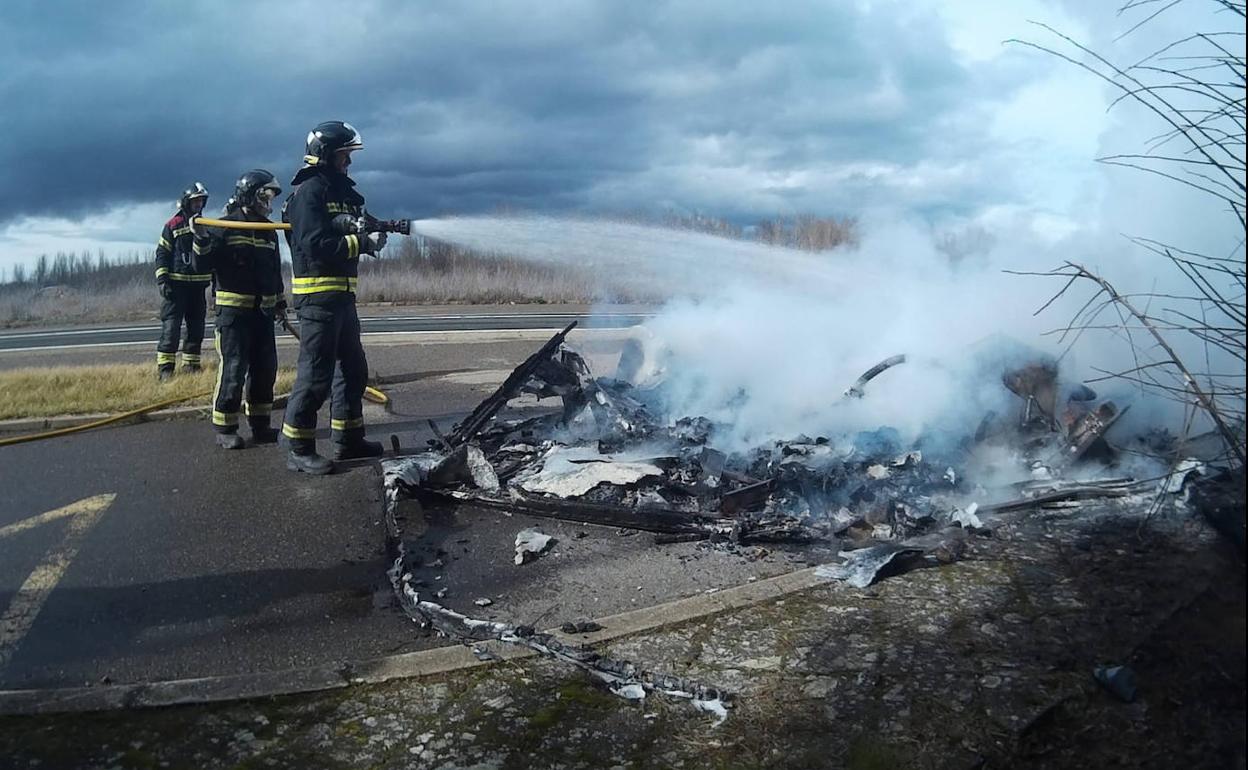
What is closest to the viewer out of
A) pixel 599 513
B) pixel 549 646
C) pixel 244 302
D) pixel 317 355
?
pixel 549 646

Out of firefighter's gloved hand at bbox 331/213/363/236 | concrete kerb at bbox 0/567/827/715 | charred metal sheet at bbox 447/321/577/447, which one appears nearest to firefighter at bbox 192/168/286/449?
firefighter's gloved hand at bbox 331/213/363/236

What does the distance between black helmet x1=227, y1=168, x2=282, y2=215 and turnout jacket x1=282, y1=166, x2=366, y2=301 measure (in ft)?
3.59

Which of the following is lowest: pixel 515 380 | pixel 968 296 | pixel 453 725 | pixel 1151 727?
pixel 453 725

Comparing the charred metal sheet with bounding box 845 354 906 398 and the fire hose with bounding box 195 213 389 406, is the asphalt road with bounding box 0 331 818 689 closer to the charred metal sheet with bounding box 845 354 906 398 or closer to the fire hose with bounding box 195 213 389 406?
the fire hose with bounding box 195 213 389 406

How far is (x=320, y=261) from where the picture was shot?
6.45 m

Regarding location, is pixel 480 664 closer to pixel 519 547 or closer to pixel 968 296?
pixel 519 547

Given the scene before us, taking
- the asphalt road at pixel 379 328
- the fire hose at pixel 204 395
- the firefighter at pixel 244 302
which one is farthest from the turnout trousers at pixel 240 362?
the asphalt road at pixel 379 328

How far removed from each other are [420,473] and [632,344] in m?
3.04

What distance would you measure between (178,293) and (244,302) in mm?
3491

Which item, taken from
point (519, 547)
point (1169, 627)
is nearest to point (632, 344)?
point (519, 547)

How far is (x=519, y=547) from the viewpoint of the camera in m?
5.07

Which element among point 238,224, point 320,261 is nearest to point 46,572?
point 320,261

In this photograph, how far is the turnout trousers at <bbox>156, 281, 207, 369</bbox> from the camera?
33.5 ft

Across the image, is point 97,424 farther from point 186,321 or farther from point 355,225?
point 355,225
